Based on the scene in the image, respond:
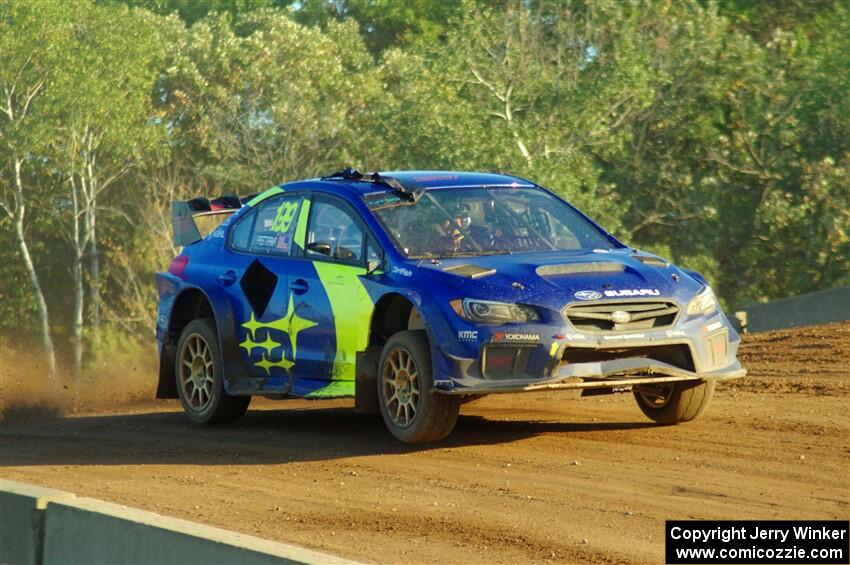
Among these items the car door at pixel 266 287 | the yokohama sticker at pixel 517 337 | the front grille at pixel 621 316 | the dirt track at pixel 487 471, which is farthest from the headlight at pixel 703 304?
the car door at pixel 266 287

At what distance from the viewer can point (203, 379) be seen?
11.6 meters

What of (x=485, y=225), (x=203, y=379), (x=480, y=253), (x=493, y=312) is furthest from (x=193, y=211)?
(x=493, y=312)

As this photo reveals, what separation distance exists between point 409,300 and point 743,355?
19.6 feet

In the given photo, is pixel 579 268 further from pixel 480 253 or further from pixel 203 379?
pixel 203 379

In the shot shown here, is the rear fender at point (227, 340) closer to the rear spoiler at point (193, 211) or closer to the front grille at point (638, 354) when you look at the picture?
the rear spoiler at point (193, 211)

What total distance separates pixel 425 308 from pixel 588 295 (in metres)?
0.97

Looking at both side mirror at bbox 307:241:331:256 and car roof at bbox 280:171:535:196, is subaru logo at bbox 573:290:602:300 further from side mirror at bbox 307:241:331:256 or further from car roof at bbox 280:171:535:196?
side mirror at bbox 307:241:331:256

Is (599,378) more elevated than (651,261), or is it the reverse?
(651,261)

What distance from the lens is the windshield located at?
1009 cm

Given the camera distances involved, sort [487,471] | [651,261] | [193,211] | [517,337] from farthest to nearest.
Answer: [193,211] → [651,261] → [517,337] → [487,471]

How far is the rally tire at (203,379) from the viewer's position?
37.3 ft

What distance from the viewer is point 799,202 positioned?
1403 inches

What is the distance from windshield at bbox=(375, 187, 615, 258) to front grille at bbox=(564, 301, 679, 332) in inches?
42.7

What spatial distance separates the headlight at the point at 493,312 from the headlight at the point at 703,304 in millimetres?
1070
